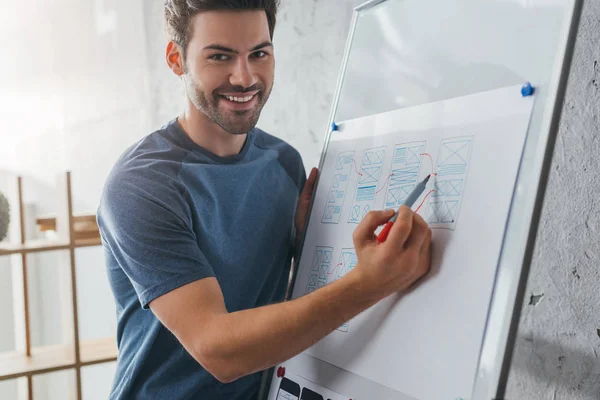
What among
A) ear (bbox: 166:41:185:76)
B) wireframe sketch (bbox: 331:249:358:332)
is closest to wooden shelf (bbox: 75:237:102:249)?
ear (bbox: 166:41:185:76)

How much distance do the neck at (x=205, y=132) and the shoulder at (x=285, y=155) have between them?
10 cm

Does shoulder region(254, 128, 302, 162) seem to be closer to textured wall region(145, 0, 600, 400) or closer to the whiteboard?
the whiteboard

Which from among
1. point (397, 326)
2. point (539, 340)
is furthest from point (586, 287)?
point (397, 326)

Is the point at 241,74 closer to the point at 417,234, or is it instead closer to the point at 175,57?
the point at 175,57

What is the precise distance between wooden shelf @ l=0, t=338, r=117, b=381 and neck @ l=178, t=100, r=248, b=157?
0.97m

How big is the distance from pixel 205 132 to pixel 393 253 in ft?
1.83

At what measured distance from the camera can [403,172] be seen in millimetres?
986

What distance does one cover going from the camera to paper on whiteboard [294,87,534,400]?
31.8 inches

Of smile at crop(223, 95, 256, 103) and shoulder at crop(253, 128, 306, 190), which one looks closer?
smile at crop(223, 95, 256, 103)

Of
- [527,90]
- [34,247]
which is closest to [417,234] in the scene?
[527,90]

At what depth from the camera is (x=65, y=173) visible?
1823 mm

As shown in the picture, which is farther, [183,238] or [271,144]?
[271,144]

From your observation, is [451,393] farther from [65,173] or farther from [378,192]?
[65,173]

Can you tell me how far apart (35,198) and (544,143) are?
2.30 meters
